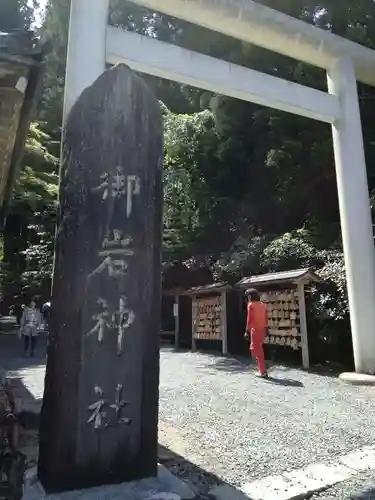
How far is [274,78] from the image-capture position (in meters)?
8.07

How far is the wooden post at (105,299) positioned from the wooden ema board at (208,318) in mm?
9669

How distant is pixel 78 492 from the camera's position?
115 inches

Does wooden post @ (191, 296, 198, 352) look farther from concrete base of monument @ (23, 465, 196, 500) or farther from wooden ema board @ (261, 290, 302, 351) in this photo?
concrete base of monument @ (23, 465, 196, 500)

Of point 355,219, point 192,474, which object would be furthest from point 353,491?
point 355,219

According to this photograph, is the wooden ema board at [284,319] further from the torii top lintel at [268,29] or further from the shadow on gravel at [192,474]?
the shadow on gravel at [192,474]

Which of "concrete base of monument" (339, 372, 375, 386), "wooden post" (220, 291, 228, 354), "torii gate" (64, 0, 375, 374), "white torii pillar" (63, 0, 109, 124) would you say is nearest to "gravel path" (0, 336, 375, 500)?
"concrete base of monument" (339, 372, 375, 386)

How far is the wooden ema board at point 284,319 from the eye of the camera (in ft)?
32.4

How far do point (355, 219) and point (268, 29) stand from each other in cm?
389

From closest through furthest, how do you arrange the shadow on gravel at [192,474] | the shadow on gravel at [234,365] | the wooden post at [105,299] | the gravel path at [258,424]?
the wooden post at [105,299], the shadow on gravel at [192,474], the gravel path at [258,424], the shadow on gravel at [234,365]

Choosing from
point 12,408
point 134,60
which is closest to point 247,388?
point 12,408

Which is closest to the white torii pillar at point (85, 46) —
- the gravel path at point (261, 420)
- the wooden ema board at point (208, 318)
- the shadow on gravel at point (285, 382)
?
the gravel path at point (261, 420)

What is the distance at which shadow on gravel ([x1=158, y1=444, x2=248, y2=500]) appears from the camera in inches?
131

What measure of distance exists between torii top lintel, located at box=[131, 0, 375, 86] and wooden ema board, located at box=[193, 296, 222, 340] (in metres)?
6.90

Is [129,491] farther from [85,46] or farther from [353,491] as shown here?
[85,46]
